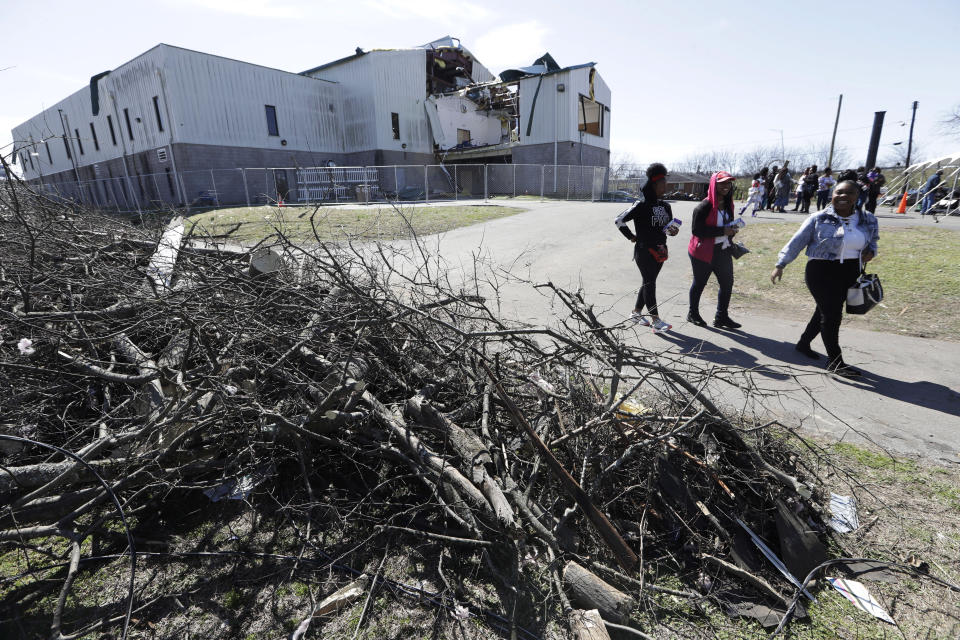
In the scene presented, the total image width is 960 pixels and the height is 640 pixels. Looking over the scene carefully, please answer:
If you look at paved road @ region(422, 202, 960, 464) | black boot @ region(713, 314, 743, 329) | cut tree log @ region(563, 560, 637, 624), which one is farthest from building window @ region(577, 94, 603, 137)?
cut tree log @ region(563, 560, 637, 624)

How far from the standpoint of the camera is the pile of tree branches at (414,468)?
206cm

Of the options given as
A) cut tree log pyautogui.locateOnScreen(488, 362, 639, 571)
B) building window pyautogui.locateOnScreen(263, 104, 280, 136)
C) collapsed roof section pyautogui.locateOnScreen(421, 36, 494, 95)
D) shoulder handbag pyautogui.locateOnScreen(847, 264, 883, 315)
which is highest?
collapsed roof section pyautogui.locateOnScreen(421, 36, 494, 95)

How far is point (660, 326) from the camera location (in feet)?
18.2

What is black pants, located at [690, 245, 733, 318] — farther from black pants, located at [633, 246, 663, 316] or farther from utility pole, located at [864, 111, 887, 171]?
utility pole, located at [864, 111, 887, 171]

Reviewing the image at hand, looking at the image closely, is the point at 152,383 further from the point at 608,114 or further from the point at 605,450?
the point at 608,114

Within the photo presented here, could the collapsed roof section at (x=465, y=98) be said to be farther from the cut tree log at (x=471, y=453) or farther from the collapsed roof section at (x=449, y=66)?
the cut tree log at (x=471, y=453)

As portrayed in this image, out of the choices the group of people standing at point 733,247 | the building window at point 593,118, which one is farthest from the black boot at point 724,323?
the building window at point 593,118

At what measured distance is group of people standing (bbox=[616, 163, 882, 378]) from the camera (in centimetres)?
413

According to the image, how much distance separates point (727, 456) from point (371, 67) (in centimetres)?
3225

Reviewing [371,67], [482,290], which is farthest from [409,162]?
[482,290]

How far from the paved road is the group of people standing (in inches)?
10.0

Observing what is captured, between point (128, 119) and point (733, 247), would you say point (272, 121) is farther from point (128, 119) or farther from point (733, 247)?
point (733, 247)

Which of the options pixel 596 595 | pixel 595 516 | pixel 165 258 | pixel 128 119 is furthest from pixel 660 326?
pixel 128 119

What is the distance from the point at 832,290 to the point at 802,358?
0.83 meters
